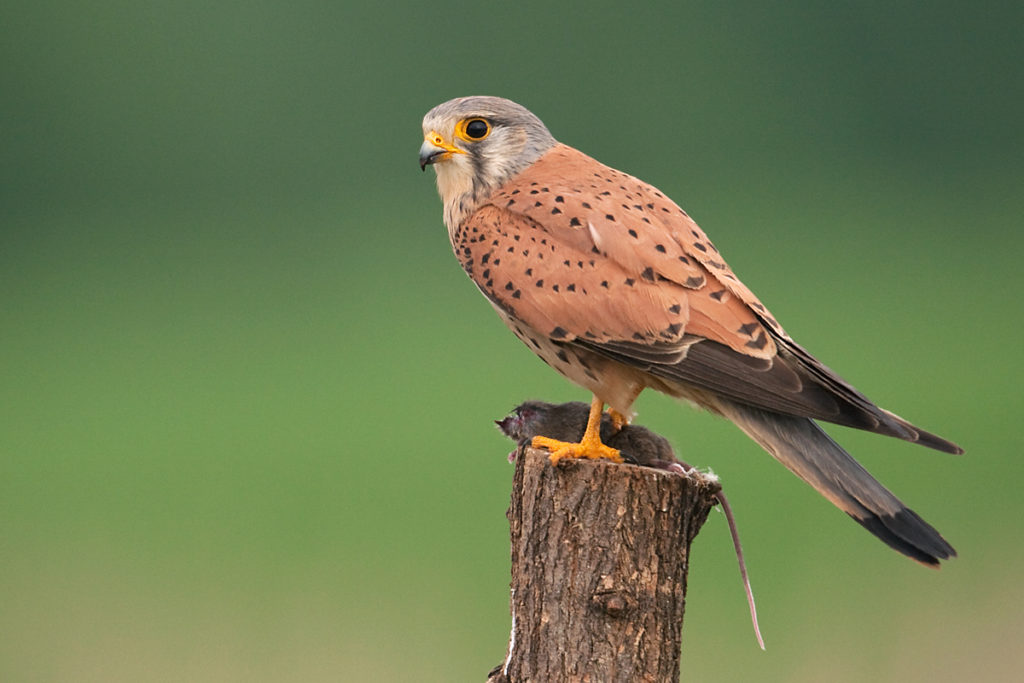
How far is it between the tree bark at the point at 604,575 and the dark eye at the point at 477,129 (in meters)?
1.02

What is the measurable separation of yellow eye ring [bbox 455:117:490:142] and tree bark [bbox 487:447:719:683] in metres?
1.02

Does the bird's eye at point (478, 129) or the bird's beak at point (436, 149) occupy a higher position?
the bird's eye at point (478, 129)

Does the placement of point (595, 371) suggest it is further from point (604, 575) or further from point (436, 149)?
point (436, 149)

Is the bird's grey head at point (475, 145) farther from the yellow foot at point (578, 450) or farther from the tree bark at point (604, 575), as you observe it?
the tree bark at point (604, 575)

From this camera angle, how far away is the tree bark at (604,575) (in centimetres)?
232

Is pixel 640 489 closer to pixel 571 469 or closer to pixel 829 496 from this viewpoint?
pixel 571 469

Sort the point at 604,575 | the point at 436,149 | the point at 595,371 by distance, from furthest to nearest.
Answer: the point at 436,149
the point at 595,371
the point at 604,575

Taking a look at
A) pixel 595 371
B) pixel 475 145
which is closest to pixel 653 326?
pixel 595 371

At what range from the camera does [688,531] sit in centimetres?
241

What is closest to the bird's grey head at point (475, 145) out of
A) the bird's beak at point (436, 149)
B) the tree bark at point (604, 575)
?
the bird's beak at point (436, 149)

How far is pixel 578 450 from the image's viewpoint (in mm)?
2467

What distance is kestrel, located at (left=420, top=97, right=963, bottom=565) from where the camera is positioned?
241cm

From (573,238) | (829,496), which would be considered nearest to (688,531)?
(829,496)

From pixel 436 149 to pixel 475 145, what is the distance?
10 cm
